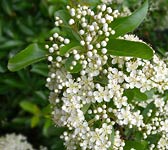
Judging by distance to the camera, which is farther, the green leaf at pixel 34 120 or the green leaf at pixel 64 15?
the green leaf at pixel 34 120

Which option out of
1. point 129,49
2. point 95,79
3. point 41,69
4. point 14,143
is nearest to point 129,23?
point 129,49

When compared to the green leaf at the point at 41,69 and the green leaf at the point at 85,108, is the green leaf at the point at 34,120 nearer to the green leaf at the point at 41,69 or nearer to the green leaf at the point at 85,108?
the green leaf at the point at 41,69

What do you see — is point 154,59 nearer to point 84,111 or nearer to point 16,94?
point 84,111

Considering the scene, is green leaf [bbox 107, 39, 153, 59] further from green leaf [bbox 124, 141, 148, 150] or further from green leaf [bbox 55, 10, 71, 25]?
green leaf [bbox 124, 141, 148, 150]

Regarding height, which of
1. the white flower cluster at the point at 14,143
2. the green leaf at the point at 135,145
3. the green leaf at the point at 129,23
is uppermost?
the green leaf at the point at 129,23

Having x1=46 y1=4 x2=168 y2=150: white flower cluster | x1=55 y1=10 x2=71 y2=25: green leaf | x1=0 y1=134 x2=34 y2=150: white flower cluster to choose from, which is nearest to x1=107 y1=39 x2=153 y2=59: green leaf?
x1=46 y1=4 x2=168 y2=150: white flower cluster

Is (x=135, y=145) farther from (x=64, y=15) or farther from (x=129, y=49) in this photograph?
(x=64, y=15)

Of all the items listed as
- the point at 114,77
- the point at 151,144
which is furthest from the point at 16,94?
the point at 114,77

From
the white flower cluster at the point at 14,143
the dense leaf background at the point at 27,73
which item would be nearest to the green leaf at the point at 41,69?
the dense leaf background at the point at 27,73
